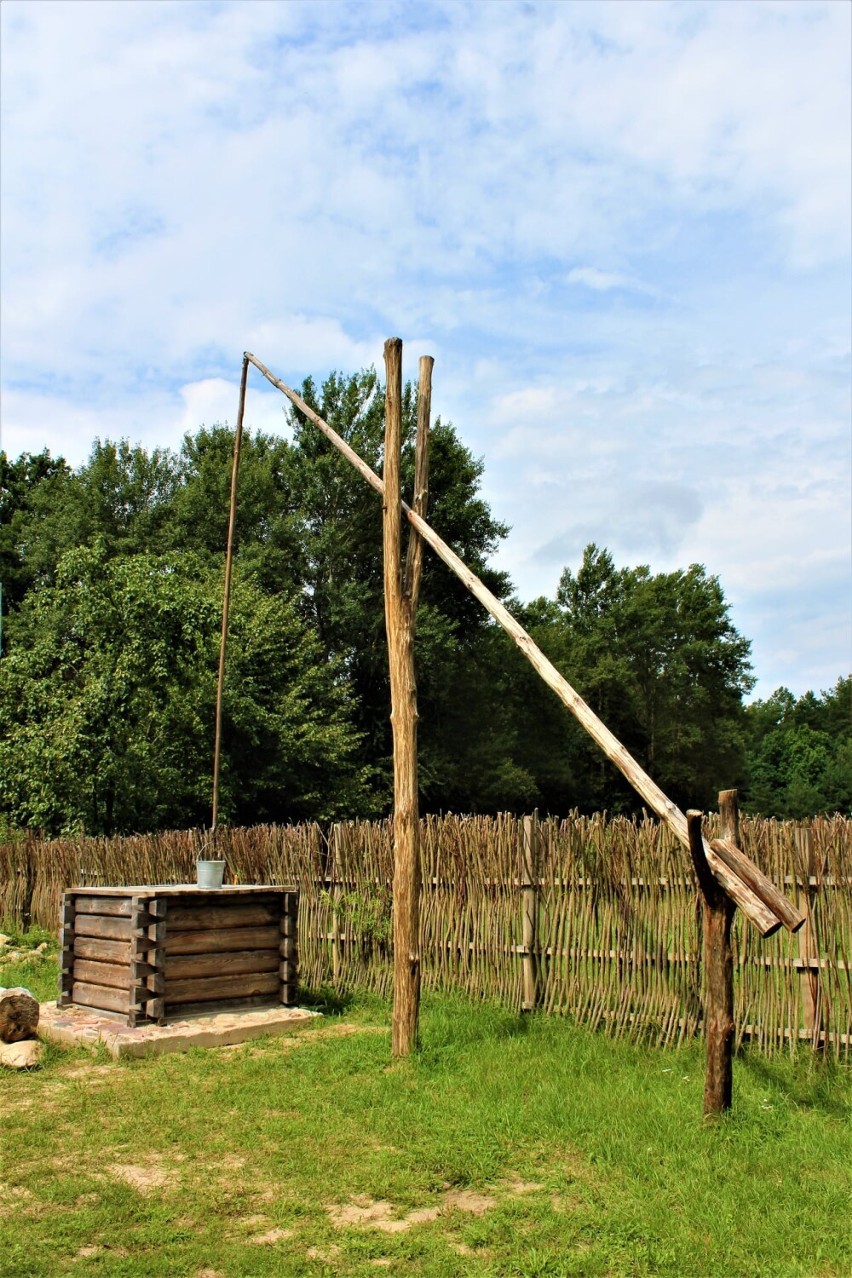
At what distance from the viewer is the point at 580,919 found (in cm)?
712

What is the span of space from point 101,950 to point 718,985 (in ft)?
15.0

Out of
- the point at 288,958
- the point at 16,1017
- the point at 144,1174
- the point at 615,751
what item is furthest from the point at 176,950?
the point at 615,751

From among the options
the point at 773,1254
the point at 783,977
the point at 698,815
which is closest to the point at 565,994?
the point at 783,977

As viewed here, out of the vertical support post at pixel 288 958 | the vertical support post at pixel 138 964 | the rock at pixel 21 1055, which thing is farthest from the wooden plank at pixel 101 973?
the vertical support post at pixel 288 958

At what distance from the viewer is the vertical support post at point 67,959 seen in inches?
314

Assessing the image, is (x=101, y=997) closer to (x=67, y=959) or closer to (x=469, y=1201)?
(x=67, y=959)

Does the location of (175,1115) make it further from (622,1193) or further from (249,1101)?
(622,1193)

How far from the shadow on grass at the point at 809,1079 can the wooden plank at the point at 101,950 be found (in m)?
4.09

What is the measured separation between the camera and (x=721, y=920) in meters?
4.98

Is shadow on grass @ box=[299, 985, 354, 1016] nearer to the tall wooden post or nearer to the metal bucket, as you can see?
the metal bucket

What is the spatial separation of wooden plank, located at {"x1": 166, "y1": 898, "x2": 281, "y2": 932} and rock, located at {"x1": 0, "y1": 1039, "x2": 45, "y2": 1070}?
1.20 m

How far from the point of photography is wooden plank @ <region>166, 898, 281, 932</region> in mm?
7412

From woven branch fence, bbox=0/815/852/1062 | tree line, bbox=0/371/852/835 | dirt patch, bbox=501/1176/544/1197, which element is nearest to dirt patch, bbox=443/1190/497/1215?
→ dirt patch, bbox=501/1176/544/1197

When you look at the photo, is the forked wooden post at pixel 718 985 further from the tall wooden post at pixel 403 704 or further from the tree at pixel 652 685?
the tree at pixel 652 685
